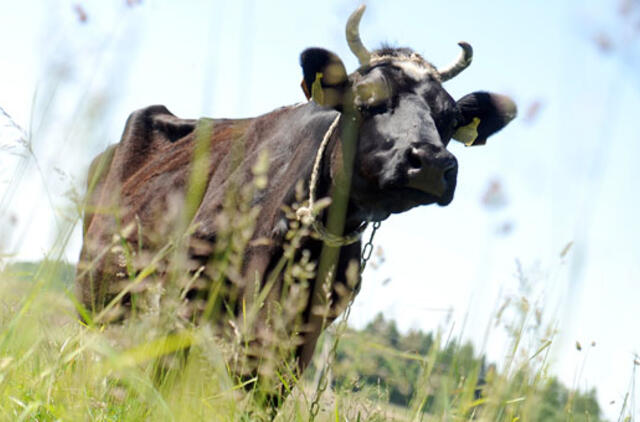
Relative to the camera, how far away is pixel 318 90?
477 cm

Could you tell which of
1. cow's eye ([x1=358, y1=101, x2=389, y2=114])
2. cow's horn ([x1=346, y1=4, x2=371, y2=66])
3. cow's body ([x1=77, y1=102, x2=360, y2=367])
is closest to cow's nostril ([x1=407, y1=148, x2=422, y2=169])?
cow's eye ([x1=358, y1=101, x2=389, y2=114])

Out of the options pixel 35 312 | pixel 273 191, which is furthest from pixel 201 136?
pixel 273 191

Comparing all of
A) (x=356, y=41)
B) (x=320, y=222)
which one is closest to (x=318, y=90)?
(x=356, y=41)

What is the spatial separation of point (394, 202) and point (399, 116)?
0.55m

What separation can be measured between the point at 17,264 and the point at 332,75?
275 centimetres

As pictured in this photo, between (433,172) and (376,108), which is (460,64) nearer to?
(376,108)

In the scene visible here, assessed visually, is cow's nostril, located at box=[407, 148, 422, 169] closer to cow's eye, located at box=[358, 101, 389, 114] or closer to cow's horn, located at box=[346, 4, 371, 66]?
cow's eye, located at box=[358, 101, 389, 114]

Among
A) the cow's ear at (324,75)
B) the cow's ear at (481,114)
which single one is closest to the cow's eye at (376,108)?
the cow's ear at (324,75)

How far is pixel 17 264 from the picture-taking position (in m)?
2.54

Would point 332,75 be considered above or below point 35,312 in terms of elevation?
above

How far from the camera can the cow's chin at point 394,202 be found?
3.97m

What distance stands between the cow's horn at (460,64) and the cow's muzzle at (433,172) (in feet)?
4.85

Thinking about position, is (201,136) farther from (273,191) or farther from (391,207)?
(273,191)

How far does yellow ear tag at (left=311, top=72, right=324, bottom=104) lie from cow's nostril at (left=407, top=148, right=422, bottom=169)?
1.04 m
